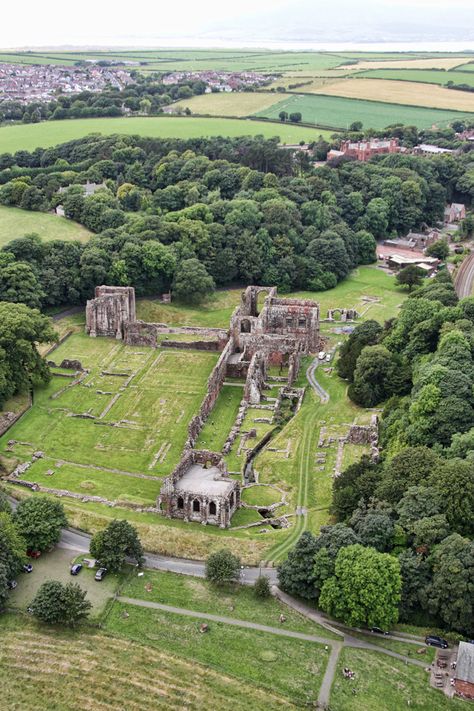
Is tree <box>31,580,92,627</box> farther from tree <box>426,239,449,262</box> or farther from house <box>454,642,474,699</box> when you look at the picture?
tree <box>426,239,449,262</box>

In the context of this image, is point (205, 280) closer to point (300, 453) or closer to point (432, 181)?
point (300, 453)

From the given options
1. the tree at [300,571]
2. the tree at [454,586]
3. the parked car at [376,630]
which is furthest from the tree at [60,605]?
the tree at [454,586]

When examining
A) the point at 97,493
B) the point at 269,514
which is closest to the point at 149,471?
the point at 97,493

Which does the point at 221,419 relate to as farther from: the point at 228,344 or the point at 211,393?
the point at 228,344

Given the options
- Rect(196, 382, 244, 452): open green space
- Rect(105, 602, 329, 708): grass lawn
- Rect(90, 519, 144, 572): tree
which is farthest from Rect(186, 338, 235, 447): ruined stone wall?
Rect(105, 602, 329, 708): grass lawn

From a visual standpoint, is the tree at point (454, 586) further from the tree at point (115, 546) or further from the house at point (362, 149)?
the house at point (362, 149)

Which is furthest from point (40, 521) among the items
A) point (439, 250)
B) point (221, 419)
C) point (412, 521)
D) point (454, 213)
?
point (454, 213)
